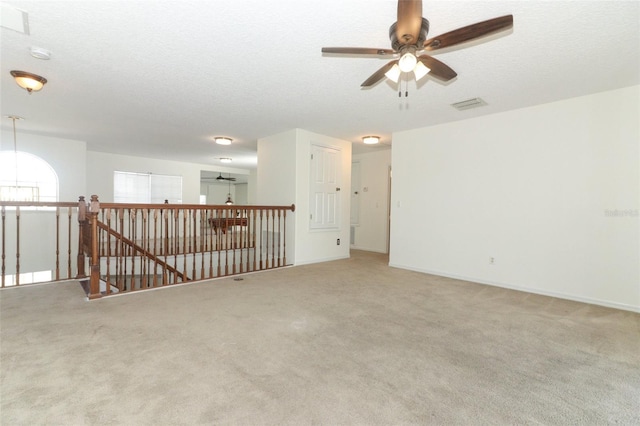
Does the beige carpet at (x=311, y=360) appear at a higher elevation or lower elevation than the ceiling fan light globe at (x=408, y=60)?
lower

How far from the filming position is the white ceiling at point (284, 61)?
210cm

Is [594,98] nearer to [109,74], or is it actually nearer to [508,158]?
[508,158]

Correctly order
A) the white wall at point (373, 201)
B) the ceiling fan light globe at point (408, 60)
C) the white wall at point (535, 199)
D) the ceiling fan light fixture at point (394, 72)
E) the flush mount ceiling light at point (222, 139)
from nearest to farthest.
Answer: the ceiling fan light globe at point (408, 60)
the ceiling fan light fixture at point (394, 72)
the white wall at point (535, 199)
the flush mount ceiling light at point (222, 139)
the white wall at point (373, 201)

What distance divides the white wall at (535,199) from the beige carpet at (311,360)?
565mm

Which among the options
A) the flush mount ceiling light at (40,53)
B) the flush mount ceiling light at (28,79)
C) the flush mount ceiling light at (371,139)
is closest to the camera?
the flush mount ceiling light at (40,53)

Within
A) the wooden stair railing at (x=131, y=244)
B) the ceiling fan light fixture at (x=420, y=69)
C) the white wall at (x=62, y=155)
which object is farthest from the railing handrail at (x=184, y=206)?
the white wall at (x=62, y=155)

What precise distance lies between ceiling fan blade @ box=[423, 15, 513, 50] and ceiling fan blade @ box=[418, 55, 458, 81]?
0.58 feet

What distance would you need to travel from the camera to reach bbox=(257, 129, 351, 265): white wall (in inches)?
209

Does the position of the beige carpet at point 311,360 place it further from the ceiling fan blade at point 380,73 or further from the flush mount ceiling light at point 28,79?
the flush mount ceiling light at point 28,79

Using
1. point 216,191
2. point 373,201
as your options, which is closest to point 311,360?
point 373,201

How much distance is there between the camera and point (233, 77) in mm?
3197

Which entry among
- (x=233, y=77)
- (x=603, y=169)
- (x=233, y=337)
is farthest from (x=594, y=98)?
(x=233, y=337)

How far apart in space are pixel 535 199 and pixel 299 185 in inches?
142

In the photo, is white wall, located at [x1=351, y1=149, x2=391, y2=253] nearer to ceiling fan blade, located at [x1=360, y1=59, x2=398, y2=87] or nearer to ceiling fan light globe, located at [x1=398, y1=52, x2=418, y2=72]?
ceiling fan blade, located at [x1=360, y1=59, x2=398, y2=87]
